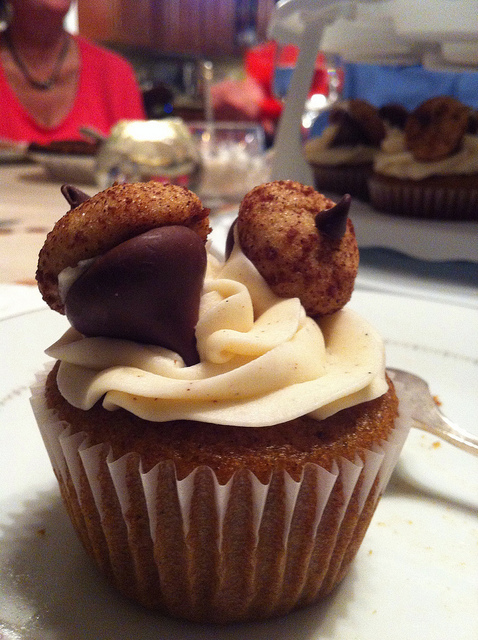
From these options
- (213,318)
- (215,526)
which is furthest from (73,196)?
(215,526)

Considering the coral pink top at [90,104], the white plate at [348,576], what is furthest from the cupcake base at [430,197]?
the coral pink top at [90,104]

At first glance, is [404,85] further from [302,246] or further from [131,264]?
[131,264]

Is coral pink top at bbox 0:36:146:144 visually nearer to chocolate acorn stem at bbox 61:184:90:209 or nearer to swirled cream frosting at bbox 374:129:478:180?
swirled cream frosting at bbox 374:129:478:180

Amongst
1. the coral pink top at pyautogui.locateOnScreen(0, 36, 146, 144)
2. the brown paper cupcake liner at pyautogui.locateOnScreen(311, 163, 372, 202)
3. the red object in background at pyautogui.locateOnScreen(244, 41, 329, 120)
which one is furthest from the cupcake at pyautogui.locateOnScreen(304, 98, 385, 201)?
the red object in background at pyautogui.locateOnScreen(244, 41, 329, 120)

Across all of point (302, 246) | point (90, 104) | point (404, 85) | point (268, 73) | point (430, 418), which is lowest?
point (268, 73)

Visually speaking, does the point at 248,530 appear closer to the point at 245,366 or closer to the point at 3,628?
the point at 245,366

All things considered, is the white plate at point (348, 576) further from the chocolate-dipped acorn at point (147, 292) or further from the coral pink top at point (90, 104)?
the coral pink top at point (90, 104)
